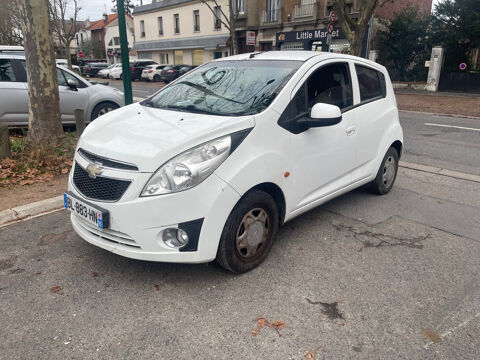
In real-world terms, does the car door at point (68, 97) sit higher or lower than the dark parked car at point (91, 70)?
higher

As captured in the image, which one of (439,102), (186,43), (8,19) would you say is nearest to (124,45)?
(439,102)

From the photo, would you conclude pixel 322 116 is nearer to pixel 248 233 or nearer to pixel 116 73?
pixel 248 233

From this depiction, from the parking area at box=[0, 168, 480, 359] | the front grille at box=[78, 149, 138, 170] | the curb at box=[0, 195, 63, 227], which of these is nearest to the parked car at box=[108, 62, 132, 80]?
the curb at box=[0, 195, 63, 227]

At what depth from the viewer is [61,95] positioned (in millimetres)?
8453

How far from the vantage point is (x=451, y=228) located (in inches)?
169

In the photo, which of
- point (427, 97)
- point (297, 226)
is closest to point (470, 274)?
point (297, 226)

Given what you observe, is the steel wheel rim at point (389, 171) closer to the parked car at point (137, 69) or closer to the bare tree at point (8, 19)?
the bare tree at point (8, 19)

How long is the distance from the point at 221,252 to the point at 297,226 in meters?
1.45

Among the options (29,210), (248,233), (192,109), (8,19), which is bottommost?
(29,210)

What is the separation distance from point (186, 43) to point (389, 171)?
1521 inches

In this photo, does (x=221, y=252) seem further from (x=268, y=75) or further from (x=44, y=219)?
(x=44, y=219)

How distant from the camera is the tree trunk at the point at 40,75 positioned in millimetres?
6016

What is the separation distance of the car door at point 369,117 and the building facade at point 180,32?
31433mm

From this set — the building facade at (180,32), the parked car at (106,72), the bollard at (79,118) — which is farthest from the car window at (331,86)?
the parked car at (106,72)
